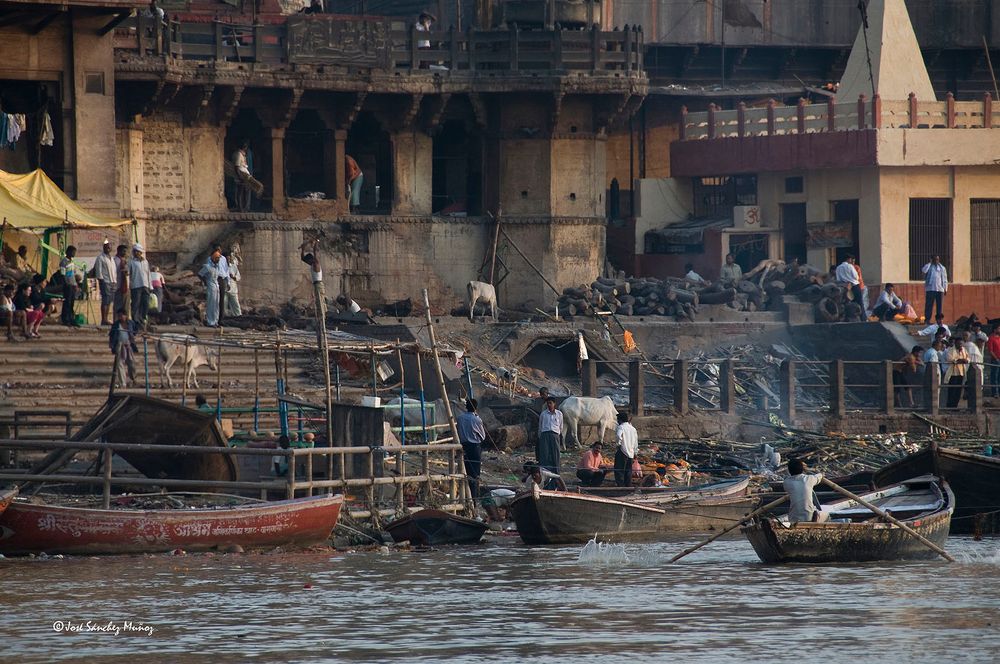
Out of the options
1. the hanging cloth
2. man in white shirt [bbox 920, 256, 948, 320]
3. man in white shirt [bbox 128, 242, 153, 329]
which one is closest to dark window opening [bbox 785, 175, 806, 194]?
man in white shirt [bbox 920, 256, 948, 320]

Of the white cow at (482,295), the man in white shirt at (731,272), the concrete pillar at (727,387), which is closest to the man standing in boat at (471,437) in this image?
the concrete pillar at (727,387)

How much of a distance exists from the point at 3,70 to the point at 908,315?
677 inches

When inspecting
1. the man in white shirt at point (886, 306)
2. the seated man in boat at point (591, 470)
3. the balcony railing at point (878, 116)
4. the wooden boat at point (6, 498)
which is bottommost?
the seated man in boat at point (591, 470)

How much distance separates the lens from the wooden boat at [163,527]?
68.0ft

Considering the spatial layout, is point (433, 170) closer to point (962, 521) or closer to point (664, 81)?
point (664, 81)

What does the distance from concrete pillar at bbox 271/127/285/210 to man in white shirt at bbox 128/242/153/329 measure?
8225 mm

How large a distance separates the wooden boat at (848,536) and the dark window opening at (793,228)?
19336 mm

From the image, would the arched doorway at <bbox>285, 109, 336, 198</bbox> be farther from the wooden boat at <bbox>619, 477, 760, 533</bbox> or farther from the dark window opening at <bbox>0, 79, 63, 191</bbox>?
the wooden boat at <bbox>619, 477, 760, 533</bbox>

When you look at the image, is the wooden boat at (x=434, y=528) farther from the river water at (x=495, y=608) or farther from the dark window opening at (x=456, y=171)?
the dark window opening at (x=456, y=171)

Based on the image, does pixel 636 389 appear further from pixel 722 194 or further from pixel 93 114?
pixel 722 194

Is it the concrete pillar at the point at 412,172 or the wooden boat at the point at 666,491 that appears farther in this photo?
the concrete pillar at the point at 412,172

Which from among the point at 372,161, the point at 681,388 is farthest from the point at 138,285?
the point at 372,161

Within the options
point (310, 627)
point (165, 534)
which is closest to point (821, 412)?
point (165, 534)

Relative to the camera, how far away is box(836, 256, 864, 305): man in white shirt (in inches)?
1495
